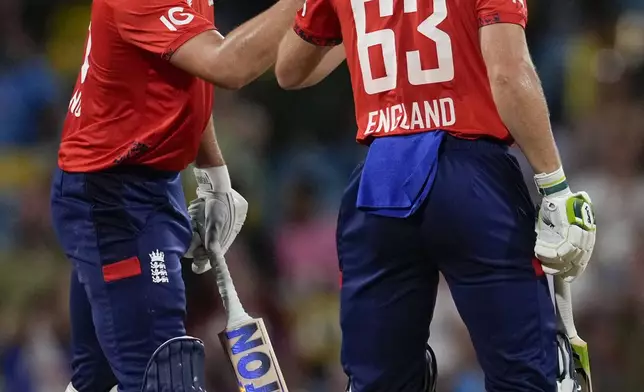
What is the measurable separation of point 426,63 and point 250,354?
1296 millimetres

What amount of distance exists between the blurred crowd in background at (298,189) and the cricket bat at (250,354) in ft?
7.27

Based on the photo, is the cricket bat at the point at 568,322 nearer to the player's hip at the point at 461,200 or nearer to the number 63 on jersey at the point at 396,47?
the player's hip at the point at 461,200

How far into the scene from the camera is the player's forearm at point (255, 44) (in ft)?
11.4

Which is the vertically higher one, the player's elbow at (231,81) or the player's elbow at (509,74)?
the player's elbow at (509,74)

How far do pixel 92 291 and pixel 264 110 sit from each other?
13.1 ft

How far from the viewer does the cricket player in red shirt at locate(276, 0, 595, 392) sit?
9.34 feet

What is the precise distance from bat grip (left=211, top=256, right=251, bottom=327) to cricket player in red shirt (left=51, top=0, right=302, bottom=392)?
213 millimetres

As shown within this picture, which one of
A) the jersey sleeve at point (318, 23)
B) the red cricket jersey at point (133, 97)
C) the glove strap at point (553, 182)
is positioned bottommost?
the glove strap at point (553, 182)

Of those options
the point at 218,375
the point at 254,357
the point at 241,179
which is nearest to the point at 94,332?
the point at 254,357

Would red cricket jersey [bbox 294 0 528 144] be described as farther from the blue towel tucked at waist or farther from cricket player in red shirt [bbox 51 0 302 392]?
cricket player in red shirt [bbox 51 0 302 392]

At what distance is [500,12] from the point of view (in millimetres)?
2826

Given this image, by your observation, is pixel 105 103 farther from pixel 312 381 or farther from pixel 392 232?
pixel 312 381

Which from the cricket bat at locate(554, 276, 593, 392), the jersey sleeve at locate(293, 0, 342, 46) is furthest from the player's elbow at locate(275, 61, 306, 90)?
the cricket bat at locate(554, 276, 593, 392)

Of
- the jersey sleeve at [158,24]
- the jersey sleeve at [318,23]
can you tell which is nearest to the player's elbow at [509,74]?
the jersey sleeve at [318,23]
